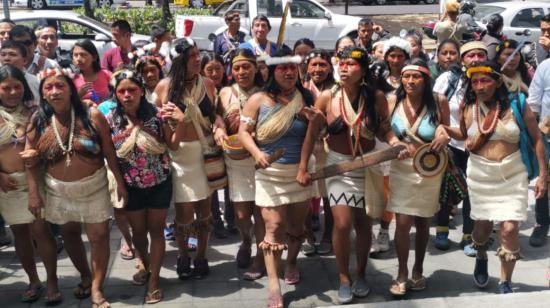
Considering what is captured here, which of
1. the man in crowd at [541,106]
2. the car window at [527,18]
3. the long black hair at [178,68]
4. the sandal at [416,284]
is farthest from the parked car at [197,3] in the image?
the sandal at [416,284]

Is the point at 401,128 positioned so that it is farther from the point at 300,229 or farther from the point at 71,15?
the point at 71,15

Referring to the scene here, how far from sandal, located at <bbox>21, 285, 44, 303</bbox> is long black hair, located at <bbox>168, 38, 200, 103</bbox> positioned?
5.60 ft

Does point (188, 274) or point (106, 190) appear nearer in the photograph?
point (106, 190)

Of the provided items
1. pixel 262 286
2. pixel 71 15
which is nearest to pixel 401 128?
pixel 262 286

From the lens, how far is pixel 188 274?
498 cm

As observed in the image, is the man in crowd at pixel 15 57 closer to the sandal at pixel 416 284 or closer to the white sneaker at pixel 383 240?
the white sneaker at pixel 383 240

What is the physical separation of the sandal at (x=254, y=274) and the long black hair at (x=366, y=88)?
150cm

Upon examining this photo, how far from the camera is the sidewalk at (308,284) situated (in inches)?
180

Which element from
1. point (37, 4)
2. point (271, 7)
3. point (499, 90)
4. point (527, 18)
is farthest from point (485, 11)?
point (37, 4)

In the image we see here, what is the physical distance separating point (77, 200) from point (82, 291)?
2.61 feet

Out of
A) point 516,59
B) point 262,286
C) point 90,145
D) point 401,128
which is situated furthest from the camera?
point 516,59

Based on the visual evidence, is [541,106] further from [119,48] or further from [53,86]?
[119,48]

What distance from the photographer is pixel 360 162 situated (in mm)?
4254

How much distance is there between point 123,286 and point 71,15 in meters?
8.58
